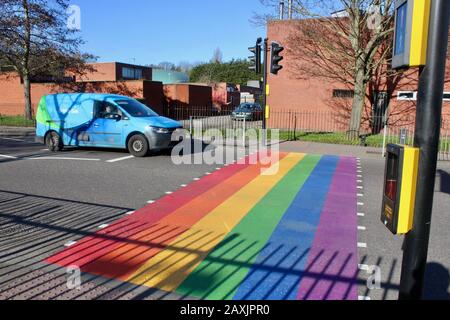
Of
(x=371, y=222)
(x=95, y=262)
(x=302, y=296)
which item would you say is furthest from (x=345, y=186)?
(x=95, y=262)

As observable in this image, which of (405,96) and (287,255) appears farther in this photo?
(405,96)

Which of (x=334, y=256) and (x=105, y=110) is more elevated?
(x=105, y=110)

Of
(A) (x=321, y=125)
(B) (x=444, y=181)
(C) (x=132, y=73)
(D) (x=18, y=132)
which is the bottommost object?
(B) (x=444, y=181)

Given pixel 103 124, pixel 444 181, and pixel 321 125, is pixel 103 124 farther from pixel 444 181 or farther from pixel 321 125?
pixel 321 125

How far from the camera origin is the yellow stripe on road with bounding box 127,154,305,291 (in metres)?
4.07

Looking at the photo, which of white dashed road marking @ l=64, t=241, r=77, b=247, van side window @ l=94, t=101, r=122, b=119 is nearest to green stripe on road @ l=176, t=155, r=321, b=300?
white dashed road marking @ l=64, t=241, r=77, b=247

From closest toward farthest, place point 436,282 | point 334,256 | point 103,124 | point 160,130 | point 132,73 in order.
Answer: point 436,282
point 334,256
point 160,130
point 103,124
point 132,73

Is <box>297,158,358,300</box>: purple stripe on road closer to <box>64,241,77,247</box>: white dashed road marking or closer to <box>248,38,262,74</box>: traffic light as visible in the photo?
<box>64,241,77,247</box>: white dashed road marking

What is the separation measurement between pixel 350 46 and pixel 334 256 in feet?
58.7

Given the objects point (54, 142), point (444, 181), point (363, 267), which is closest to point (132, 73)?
point (54, 142)

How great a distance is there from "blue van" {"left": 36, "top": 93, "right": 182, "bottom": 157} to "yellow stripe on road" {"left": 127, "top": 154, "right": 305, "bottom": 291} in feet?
15.8

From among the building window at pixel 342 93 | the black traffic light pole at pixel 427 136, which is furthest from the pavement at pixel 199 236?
the building window at pixel 342 93

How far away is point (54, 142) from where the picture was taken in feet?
43.3

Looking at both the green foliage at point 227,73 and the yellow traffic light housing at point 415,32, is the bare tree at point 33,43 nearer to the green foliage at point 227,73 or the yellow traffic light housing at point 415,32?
the yellow traffic light housing at point 415,32
